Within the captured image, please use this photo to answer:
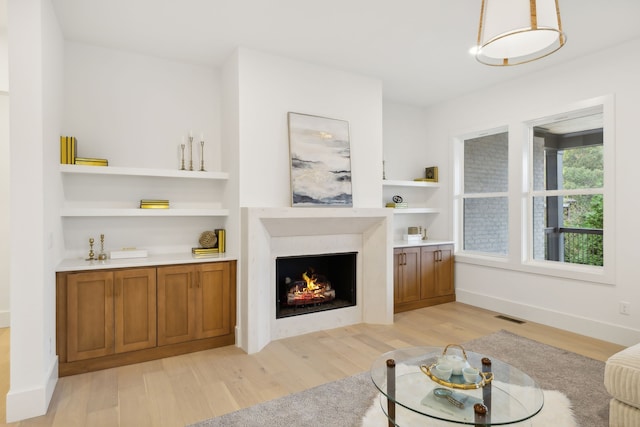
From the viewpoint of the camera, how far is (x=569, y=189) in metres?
3.98

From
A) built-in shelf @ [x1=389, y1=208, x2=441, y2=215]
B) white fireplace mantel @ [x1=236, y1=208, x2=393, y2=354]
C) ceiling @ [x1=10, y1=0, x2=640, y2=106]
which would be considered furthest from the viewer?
built-in shelf @ [x1=389, y1=208, x2=441, y2=215]

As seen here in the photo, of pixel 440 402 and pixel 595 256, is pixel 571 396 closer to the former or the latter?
pixel 440 402

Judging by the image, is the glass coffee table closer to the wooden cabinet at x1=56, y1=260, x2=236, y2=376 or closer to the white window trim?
the wooden cabinet at x1=56, y1=260, x2=236, y2=376

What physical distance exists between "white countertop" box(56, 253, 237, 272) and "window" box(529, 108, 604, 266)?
3590mm

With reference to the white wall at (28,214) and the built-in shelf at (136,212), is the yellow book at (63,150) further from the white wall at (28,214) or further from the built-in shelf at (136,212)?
the white wall at (28,214)

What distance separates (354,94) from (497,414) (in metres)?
3.39

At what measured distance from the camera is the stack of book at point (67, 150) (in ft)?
10.0

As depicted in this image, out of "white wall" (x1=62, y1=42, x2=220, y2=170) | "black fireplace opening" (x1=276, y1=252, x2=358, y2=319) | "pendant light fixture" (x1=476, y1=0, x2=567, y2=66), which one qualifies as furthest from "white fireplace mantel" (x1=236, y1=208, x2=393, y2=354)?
"pendant light fixture" (x1=476, y1=0, x2=567, y2=66)

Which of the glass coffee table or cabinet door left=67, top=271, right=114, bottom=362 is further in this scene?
cabinet door left=67, top=271, right=114, bottom=362

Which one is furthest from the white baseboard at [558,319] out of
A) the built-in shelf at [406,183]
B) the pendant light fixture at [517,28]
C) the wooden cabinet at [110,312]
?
the wooden cabinet at [110,312]

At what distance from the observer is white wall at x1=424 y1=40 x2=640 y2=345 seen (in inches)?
134

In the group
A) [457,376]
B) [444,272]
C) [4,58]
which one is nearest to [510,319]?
[444,272]

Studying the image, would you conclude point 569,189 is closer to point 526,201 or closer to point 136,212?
point 526,201

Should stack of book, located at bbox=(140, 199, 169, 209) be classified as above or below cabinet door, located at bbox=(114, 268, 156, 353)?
above
